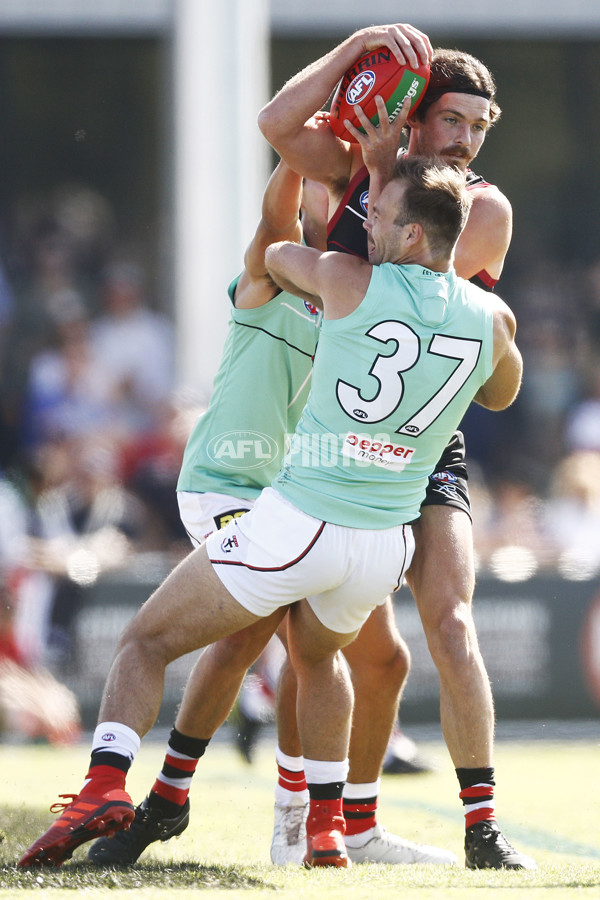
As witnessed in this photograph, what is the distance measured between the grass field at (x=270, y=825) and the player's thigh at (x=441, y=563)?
2.82 feet

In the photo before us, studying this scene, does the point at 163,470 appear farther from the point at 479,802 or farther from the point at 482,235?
the point at 479,802

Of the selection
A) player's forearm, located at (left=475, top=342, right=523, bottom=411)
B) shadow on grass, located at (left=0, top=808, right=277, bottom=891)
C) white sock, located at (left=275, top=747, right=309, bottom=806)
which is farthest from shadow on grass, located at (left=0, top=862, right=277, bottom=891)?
player's forearm, located at (left=475, top=342, right=523, bottom=411)

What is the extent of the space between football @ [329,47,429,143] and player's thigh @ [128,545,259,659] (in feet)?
4.85

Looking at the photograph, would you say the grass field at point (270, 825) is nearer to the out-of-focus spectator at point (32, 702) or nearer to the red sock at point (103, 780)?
the out-of-focus spectator at point (32, 702)

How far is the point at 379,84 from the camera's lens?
397cm

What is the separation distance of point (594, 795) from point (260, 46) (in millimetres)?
8169

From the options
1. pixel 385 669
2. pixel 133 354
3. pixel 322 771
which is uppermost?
pixel 133 354

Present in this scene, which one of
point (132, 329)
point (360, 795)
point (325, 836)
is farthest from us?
point (132, 329)

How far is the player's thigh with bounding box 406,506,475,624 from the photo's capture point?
13.9ft

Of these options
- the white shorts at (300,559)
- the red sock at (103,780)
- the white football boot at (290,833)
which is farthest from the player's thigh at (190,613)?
the white football boot at (290,833)

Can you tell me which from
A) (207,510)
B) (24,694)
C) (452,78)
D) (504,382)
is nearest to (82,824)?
(207,510)

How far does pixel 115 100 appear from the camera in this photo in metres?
14.8

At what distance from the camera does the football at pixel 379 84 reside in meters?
3.97

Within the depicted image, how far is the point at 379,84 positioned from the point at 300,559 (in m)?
1.52
